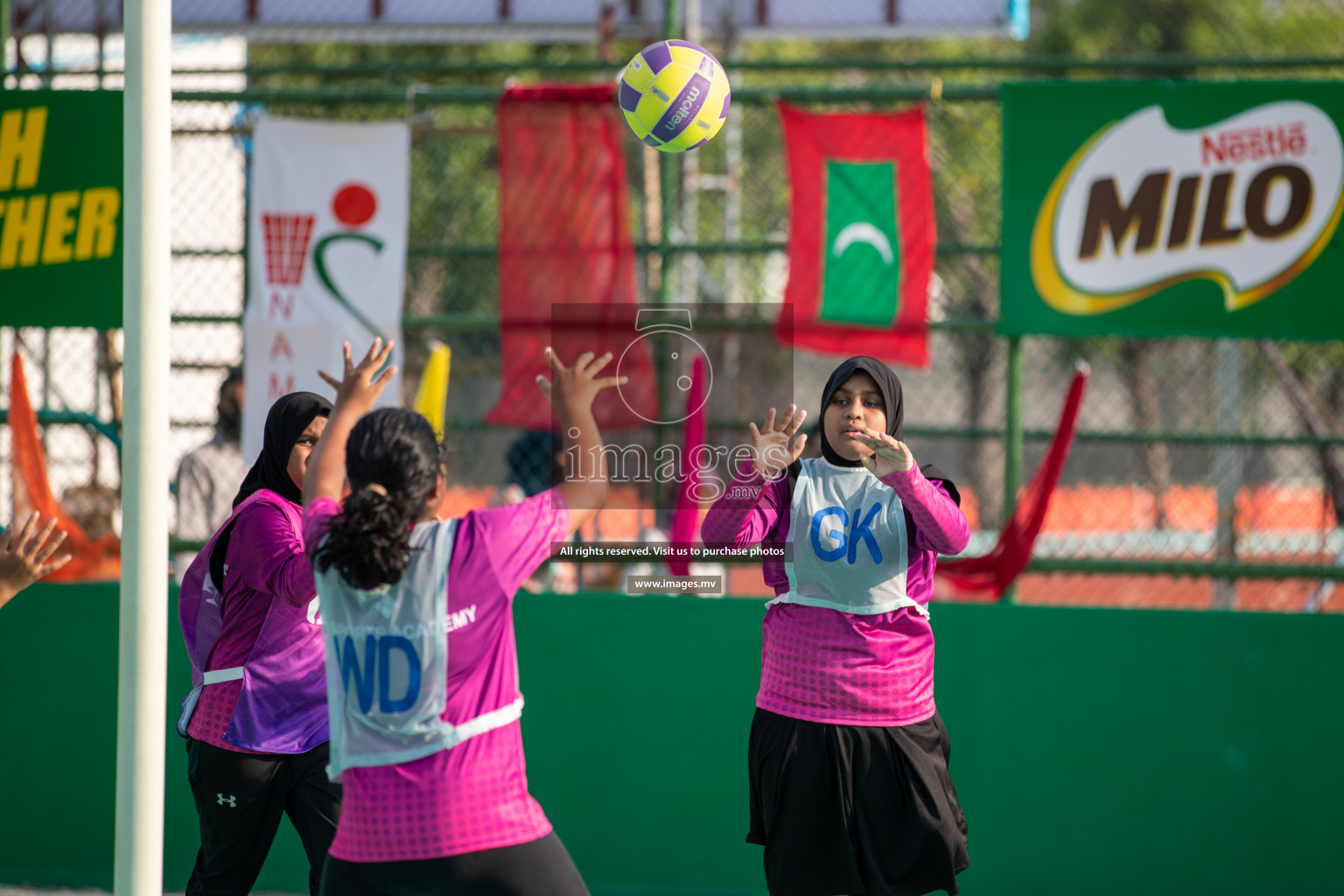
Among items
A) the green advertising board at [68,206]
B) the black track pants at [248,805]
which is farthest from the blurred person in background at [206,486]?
the black track pants at [248,805]

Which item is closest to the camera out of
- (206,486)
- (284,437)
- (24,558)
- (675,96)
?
(24,558)

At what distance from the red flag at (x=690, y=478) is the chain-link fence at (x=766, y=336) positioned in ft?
1.40

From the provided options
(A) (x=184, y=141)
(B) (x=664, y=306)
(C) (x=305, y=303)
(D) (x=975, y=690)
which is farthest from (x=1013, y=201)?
(A) (x=184, y=141)

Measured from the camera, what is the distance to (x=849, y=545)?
3637 mm

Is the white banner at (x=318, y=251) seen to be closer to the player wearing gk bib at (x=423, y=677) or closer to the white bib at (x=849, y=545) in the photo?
the white bib at (x=849, y=545)

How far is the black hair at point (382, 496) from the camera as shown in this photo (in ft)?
8.70

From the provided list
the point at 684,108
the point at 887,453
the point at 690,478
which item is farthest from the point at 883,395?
the point at 690,478

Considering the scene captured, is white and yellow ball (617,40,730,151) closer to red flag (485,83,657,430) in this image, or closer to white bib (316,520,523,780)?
red flag (485,83,657,430)

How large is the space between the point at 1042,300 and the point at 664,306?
1.60m

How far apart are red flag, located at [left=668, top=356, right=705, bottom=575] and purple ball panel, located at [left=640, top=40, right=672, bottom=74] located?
1285mm

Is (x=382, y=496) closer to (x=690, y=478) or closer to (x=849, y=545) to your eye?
(x=849, y=545)

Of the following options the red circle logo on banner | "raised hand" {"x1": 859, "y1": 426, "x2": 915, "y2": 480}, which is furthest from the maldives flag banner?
"raised hand" {"x1": 859, "y1": 426, "x2": 915, "y2": 480}

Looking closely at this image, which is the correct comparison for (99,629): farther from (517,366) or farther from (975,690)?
→ (975,690)

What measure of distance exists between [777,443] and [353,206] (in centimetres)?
277
